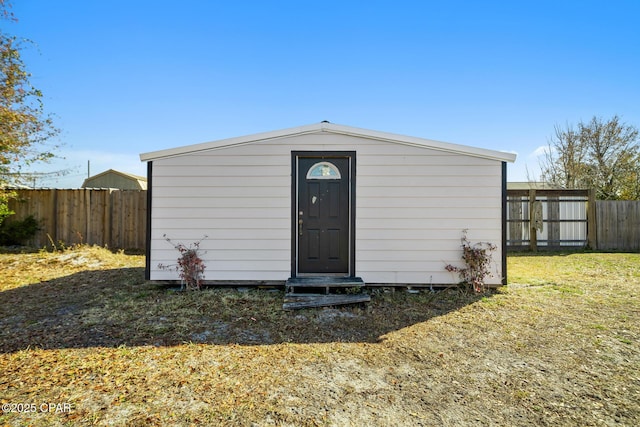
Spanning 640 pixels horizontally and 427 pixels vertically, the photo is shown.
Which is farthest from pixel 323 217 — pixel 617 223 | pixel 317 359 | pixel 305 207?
pixel 617 223

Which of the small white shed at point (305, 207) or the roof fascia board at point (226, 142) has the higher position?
the roof fascia board at point (226, 142)

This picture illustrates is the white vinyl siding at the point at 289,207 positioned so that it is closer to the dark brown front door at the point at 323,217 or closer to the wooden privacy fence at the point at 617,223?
the dark brown front door at the point at 323,217

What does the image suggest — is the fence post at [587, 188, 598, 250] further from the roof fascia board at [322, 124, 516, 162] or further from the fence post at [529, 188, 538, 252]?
the roof fascia board at [322, 124, 516, 162]

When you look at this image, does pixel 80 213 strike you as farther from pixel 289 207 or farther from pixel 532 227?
pixel 532 227

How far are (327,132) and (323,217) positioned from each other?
1.48 m

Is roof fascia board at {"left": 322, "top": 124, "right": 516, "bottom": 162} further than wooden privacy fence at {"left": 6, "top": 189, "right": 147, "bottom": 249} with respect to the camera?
No

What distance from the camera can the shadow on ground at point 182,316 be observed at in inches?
136

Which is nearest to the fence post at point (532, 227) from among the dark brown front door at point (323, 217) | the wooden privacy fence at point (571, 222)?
the wooden privacy fence at point (571, 222)

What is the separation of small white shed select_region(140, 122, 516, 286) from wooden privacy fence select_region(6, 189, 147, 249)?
17.6 feet

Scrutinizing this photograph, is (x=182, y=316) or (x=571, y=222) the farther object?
(x=571, y=222)

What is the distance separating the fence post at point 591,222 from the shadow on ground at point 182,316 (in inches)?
322

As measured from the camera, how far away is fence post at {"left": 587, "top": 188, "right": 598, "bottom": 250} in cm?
1002

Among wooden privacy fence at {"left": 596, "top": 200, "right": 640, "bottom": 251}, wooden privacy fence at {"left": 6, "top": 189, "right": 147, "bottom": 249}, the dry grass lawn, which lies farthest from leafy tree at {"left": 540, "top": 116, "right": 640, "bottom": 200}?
wooden privacy fence at {"left": 6, "top": 189, "right": 147, "bottom": 249}

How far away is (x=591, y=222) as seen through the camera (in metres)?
10.1
